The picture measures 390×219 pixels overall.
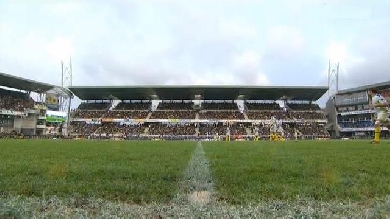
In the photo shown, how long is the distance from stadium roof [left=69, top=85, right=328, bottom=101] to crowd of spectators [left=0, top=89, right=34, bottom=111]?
7.98 metres

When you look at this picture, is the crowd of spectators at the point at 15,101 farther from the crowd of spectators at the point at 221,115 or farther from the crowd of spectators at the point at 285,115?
the crowd of spectators at the point at 285,115

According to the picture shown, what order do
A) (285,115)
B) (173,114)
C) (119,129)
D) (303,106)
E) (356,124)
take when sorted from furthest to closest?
(303,106), (356,124), (173,114), (285,115), (119,129)

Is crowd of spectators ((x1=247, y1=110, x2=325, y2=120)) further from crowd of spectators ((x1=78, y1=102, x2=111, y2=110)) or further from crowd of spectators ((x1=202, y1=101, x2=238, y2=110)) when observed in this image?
crowd of spectators ((x1=78, y1=102, x2=111, y2=110))

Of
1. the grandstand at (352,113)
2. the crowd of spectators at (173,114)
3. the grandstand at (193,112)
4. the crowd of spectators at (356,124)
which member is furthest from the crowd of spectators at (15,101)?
the crowd of spectators at (356,124)

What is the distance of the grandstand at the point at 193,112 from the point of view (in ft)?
224

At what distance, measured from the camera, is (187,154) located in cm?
1404

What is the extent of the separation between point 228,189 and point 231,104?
7158cm

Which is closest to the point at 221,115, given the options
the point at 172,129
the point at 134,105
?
the point at 172,129

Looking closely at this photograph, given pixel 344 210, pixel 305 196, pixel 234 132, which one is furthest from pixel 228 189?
pixel 234 132

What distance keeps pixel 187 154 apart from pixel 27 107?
195 ft

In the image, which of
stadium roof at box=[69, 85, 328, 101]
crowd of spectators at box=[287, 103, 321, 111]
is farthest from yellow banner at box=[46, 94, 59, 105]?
crowd of spectators at box=[287, 103, 321, 111]

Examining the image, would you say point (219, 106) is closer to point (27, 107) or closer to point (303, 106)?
point (303, 106)

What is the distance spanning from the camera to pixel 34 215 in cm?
366

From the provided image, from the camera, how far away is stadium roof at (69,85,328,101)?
69.4 meters
